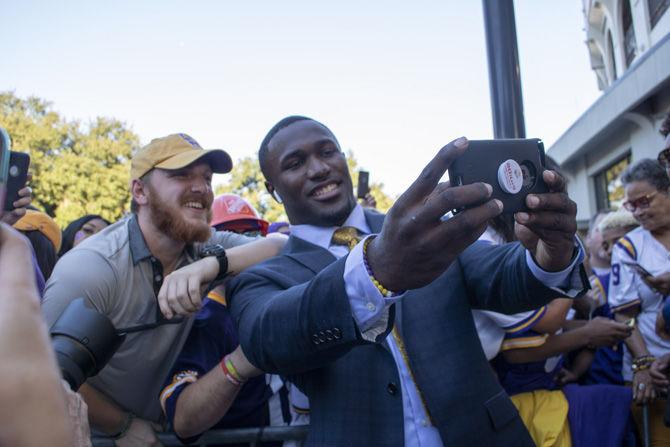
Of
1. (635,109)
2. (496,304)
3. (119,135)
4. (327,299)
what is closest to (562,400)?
(496,304)

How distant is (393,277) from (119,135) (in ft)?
98.4

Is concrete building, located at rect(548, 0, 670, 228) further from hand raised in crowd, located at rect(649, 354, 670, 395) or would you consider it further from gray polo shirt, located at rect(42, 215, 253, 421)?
gray polo shirt, located at rect(42, 215, 253, 421)

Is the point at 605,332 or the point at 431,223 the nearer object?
the point at 431,223

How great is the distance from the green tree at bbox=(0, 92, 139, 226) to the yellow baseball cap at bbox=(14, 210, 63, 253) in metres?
21.3

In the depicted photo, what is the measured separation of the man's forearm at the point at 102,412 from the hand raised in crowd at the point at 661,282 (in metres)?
2.81

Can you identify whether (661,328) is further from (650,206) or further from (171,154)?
(171,154)

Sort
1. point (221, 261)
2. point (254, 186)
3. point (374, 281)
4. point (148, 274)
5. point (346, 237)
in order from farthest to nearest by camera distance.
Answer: point (254, 186) → point (148, 274) → point (221, 261) → point (346, 237) → point (374, 281)

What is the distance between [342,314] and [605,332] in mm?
2202

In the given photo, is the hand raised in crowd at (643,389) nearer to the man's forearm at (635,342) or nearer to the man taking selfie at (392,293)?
the man's forearm at (635,342)

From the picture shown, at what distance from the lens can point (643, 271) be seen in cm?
308

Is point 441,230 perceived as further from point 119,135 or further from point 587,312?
point 119,135

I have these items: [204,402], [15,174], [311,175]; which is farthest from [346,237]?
[15,174]

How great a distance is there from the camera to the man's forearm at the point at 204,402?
199cm

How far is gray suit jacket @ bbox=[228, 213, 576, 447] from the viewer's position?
1.66m
